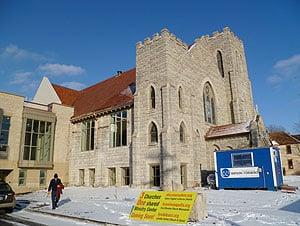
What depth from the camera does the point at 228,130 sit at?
24500 millimetres

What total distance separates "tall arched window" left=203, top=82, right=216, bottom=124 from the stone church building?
0.01 metres

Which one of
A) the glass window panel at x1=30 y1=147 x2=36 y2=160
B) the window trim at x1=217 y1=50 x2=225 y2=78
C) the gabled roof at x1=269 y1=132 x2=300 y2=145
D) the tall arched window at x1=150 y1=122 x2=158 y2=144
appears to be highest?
the window trim at x1=217 y1=50 x2=225 y2=78

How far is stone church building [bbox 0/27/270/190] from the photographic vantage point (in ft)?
70.2

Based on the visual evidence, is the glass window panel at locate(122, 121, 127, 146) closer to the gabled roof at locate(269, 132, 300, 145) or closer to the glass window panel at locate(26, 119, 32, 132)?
the glass window panel at locate(26, 119, 32, 132)

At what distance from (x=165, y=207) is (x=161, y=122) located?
38.7 feet

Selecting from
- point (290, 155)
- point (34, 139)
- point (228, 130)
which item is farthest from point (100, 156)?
point (290, 155)

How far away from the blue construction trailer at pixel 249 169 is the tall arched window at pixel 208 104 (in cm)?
814

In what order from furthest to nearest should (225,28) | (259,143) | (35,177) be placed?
(225,28) → (35,177) → (259,143)

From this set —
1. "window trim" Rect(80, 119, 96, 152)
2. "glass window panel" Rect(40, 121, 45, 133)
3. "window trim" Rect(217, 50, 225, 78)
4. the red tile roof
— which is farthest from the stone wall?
"glass window panel" Rect(40, 121, 45, 133)

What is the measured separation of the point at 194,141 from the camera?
23.6 meters

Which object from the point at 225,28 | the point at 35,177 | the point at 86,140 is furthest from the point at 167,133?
the point at 225,28

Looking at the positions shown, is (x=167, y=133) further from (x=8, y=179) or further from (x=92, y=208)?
(x=8, y=179)

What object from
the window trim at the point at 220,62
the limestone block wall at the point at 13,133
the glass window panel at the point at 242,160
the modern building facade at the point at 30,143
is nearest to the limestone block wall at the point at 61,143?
the modern building facade at the point at 30,143

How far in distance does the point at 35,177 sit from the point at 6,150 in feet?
12.1
